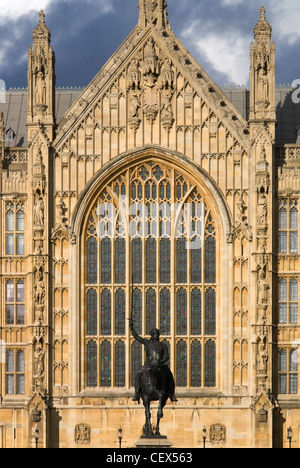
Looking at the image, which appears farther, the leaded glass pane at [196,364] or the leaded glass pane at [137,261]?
the leaded glass pane at [137,261]

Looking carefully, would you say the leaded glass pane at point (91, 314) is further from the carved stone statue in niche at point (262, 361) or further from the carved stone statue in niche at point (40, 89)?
the carved stone statue in niche at point (40, 89)

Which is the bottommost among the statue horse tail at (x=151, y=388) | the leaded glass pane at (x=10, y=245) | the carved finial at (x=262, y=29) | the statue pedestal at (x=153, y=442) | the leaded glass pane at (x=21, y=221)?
the statue pedestal at (x=153, y=442)

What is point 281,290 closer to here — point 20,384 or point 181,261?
point 181,261

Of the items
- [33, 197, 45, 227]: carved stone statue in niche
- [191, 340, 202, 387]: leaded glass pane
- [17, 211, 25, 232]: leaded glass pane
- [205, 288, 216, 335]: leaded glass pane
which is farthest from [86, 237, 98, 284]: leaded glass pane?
[191, 340, 202, 387]: leaded glass pane

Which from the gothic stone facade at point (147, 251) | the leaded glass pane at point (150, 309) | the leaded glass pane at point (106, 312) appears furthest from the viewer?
the leaded glass pane at point (106, 312)

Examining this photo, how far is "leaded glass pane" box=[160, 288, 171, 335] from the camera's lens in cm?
7662

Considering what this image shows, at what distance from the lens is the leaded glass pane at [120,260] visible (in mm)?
77000

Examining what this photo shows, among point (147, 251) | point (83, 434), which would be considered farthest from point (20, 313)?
point (147, 251)

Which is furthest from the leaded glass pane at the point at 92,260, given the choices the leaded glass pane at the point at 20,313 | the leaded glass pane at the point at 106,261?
the leaded glass pane at the point at 20,313

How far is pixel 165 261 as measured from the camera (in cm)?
7712

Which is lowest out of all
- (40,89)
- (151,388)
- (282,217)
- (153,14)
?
(151,388)

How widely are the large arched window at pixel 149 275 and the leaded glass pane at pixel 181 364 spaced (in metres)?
0.05

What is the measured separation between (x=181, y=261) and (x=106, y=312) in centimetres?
476
